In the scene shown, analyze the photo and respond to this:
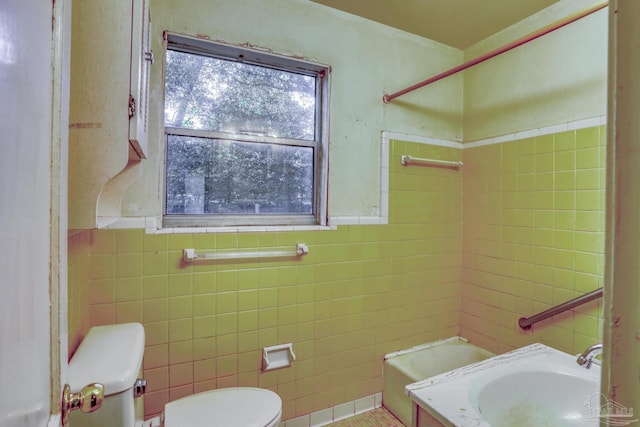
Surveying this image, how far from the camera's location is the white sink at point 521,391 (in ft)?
3.48

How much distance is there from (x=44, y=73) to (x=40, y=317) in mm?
331

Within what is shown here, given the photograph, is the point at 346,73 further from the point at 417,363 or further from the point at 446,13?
the point at 417,363

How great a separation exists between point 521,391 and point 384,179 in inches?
48.8

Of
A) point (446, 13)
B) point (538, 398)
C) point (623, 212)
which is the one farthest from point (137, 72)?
point (538, 398)

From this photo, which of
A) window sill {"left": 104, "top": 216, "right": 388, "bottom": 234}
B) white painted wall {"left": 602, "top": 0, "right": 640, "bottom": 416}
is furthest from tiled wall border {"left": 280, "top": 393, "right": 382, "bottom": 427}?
white painted wall {"left": 602, "top": 0, "right": 640, "bottom": 416}

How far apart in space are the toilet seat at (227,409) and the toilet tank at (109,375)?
30cm

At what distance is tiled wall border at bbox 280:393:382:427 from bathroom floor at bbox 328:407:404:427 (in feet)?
0.08

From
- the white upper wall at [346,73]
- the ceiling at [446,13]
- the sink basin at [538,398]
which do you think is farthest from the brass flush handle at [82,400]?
the ceiling at [446,13]

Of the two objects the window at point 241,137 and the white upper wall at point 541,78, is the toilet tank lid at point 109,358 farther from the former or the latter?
the white upper wall at point 541,78

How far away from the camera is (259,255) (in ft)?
5.34

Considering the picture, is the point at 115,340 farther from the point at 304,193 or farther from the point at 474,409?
the point at 474,409

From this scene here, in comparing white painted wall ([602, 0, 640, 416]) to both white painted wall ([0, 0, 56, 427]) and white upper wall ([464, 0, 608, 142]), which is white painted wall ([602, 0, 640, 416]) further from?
white upper wall ([464, 0, 608, 142])

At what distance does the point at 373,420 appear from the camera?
183 cm

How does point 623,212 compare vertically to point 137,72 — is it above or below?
below
